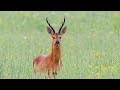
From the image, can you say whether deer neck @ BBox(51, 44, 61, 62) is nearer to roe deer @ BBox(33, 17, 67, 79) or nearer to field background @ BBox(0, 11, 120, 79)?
roe deer @ BBox(33, 17, 67, 79)

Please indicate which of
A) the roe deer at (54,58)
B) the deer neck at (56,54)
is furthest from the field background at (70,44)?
the deer neck at (56,54)

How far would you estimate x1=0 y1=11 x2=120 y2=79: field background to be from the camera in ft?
49.8

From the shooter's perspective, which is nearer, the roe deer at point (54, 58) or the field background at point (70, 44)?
the roe deer at point (54, 58)

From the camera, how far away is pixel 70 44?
771 inches

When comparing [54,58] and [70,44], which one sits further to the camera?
[70,44]

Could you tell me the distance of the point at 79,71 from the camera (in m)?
15.1

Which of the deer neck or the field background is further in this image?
the field background

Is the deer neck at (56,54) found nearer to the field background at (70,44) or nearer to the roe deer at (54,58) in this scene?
the roe deer at (54,58)

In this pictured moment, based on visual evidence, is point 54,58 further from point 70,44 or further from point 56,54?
point 70,44

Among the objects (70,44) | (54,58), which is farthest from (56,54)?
(70,44)

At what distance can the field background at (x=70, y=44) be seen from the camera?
15.2 meters

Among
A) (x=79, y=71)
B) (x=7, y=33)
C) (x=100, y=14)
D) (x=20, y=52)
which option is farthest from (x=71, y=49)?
(x=100, y=14)

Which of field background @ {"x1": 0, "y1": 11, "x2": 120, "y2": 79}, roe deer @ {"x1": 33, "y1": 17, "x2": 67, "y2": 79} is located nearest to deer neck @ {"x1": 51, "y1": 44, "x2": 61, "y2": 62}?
roe deer @ {"x1": 33, "y1": 17, "x2": 67, "y2": 79}
